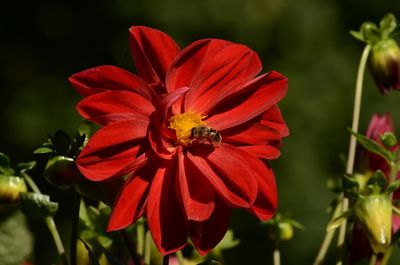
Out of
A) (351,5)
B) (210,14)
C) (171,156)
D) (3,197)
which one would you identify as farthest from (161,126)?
(351,5)

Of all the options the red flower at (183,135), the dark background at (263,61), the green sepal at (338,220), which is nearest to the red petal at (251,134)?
the red flower at (183,135)

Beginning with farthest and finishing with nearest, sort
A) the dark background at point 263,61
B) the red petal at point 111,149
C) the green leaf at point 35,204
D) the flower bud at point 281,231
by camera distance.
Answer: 1. the dark background at point 263,61
2. the flower bud at point 281,231
3. the green leaf at point 35,204
4. the red petal at point 111,149

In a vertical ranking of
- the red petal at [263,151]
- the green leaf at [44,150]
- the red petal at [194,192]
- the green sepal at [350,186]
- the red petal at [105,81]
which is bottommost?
the green sepal at [350,186]

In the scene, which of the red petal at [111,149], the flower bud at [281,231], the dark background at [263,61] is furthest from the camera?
the dark background at [263,61]

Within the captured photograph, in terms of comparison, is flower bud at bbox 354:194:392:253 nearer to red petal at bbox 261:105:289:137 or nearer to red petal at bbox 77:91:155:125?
red petal at bbox 261:105:289:137

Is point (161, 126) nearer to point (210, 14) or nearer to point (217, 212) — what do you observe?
point (217, 212)

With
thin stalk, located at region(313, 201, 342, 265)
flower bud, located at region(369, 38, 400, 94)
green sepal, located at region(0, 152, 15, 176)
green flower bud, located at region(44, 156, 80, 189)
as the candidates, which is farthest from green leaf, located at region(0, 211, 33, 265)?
flower bud, located at region(369, 38, 400, 94)

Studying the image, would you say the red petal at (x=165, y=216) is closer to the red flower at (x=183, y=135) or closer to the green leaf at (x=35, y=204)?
the red flower at (x=183, y=135)

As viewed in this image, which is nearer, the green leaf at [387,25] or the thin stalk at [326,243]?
the thin stalk at [326,243]
